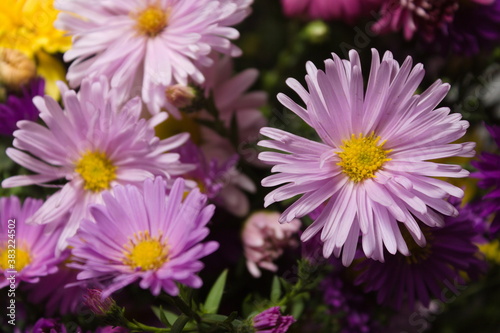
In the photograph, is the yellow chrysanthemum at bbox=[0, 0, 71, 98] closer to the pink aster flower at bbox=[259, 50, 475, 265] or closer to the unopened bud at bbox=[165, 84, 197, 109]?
the unopened bud at bbox=[165, 84, 197, 109]

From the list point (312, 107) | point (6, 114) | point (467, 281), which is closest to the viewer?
point (312, 107)

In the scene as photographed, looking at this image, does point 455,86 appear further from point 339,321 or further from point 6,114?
point 6,114

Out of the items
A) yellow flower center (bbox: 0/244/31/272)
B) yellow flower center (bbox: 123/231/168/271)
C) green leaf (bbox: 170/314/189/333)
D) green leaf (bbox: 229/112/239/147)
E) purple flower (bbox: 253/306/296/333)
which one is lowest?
purple flower (bbox: 253/306/296/333)

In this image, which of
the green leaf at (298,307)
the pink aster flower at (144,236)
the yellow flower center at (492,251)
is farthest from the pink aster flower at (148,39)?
the yellow flower center at (492,251)

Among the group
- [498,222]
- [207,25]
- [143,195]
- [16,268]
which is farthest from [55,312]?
[498,222]

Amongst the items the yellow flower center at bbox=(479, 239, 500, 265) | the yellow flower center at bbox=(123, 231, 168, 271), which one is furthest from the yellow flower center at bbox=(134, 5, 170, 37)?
the yellow flower center at bbox=(479, 239, 500, 265)

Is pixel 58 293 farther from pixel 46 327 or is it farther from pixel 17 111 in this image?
pixel 17 111

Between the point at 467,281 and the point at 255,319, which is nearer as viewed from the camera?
the point at 255,319
